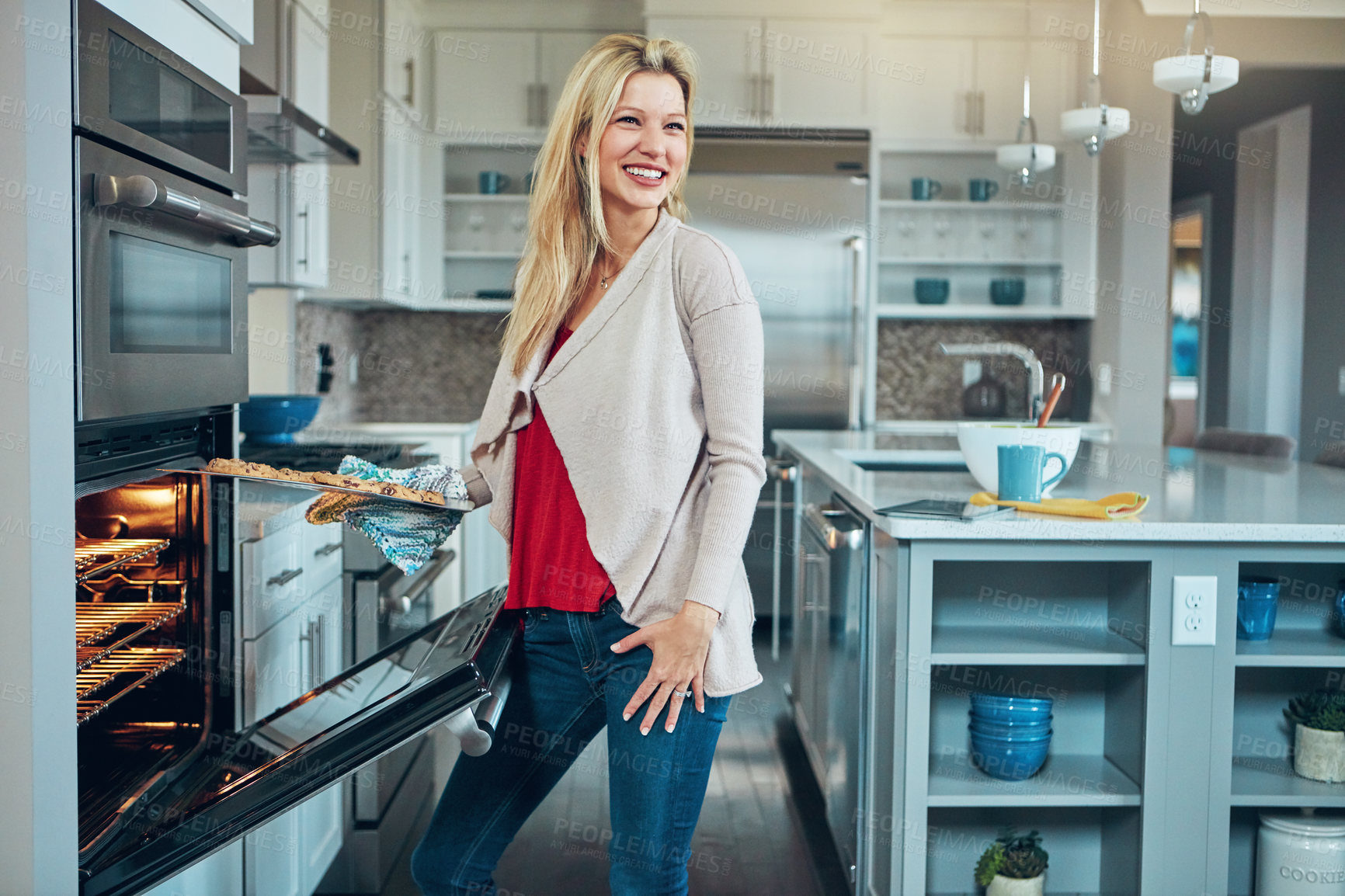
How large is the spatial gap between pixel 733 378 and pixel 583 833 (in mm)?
1804

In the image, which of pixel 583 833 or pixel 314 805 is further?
pixel 583 833

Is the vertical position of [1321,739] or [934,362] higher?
[934,362]

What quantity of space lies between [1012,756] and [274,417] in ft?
7.01

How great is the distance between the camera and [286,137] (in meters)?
2.64

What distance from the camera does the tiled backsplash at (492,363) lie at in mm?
5387

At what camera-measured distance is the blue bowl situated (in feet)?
10.2

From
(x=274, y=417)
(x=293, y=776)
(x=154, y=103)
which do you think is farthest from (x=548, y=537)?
(x=274, y=417)

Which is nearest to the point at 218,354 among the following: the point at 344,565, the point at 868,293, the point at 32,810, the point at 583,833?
the point at 32,810

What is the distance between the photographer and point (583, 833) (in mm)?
2727

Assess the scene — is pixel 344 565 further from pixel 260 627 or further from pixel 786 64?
pixel 786 64

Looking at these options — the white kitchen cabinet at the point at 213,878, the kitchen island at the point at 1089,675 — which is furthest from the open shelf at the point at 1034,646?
the white kitchen cabinet at the point at 213,878

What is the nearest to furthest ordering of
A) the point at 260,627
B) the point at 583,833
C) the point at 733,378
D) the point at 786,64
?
the point at 733,378, the point at 260,627, the point at 583,833, the point at 786,64

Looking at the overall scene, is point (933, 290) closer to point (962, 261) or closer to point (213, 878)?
point (962, 261)

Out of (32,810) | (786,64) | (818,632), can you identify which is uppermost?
(786,64)
